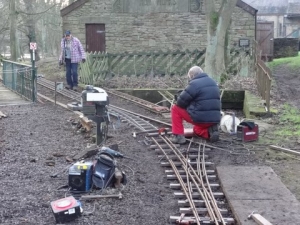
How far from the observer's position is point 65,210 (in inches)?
228

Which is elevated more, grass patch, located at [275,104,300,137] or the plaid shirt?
the plaid shirt

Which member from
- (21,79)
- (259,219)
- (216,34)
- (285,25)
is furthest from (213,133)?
(285,25)

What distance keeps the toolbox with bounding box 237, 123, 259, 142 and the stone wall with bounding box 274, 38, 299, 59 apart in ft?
92.8

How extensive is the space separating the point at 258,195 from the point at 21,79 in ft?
38.9

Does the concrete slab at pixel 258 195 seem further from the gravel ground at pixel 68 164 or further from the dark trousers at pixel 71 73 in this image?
the dark trousers at pixel 71 73

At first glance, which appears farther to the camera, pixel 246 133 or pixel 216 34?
pixel 216 34

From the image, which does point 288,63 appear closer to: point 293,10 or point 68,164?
point 68,164

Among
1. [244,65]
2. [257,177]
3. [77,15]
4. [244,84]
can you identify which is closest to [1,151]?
[257,177]

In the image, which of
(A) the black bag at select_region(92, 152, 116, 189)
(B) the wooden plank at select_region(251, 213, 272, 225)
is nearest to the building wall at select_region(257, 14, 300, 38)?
(A) the black bag at select_region(92, 152, 116, 189)

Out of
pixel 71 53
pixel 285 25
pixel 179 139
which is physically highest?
pixel 285 25

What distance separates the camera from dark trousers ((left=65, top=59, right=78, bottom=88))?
56.1 ft

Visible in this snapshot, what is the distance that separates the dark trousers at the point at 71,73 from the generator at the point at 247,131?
A: 8.12 m

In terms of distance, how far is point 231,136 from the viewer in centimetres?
1059

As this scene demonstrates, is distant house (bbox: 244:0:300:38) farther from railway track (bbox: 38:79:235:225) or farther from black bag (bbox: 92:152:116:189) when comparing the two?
black bag (bbox: 92:152:116:189)
